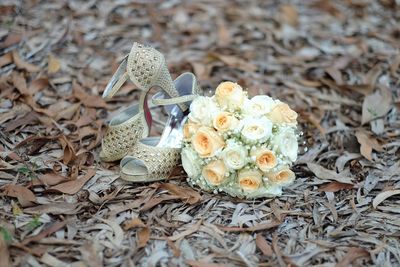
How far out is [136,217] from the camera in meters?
1.99

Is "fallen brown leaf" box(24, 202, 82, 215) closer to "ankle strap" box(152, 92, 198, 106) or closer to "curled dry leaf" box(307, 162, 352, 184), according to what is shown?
"ankle strap" box(152, 92, 198, 106)

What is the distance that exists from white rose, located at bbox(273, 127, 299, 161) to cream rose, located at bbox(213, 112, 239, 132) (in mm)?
155

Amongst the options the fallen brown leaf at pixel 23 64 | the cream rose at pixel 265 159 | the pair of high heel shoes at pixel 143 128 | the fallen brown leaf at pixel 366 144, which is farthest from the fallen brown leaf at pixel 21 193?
the fallen brown leaf at pixel 366 144

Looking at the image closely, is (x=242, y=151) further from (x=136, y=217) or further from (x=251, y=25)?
(x=251, y=25)

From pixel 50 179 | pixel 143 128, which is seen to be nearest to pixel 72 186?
pixel 50 179

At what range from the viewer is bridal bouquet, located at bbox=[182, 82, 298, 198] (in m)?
2.04

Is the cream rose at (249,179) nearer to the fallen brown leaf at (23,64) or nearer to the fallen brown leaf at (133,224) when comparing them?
the fallen brown leaf at (133,224)

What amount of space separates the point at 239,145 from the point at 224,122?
95 millimetres

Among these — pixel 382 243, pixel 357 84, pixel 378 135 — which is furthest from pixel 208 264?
pixel 357 84

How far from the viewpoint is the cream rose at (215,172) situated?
6.73ft

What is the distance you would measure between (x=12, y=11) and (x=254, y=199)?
1911mm

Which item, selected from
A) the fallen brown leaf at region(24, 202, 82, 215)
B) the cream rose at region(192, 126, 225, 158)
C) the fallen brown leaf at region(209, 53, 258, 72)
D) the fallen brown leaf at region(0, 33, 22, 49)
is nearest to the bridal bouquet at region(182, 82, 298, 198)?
the cream rose at region(192, 126, 225, 158)

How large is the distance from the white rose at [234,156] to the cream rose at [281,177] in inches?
4.7

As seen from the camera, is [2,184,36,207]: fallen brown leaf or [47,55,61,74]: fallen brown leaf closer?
[2,184,36,207]: fallen brown leaf
